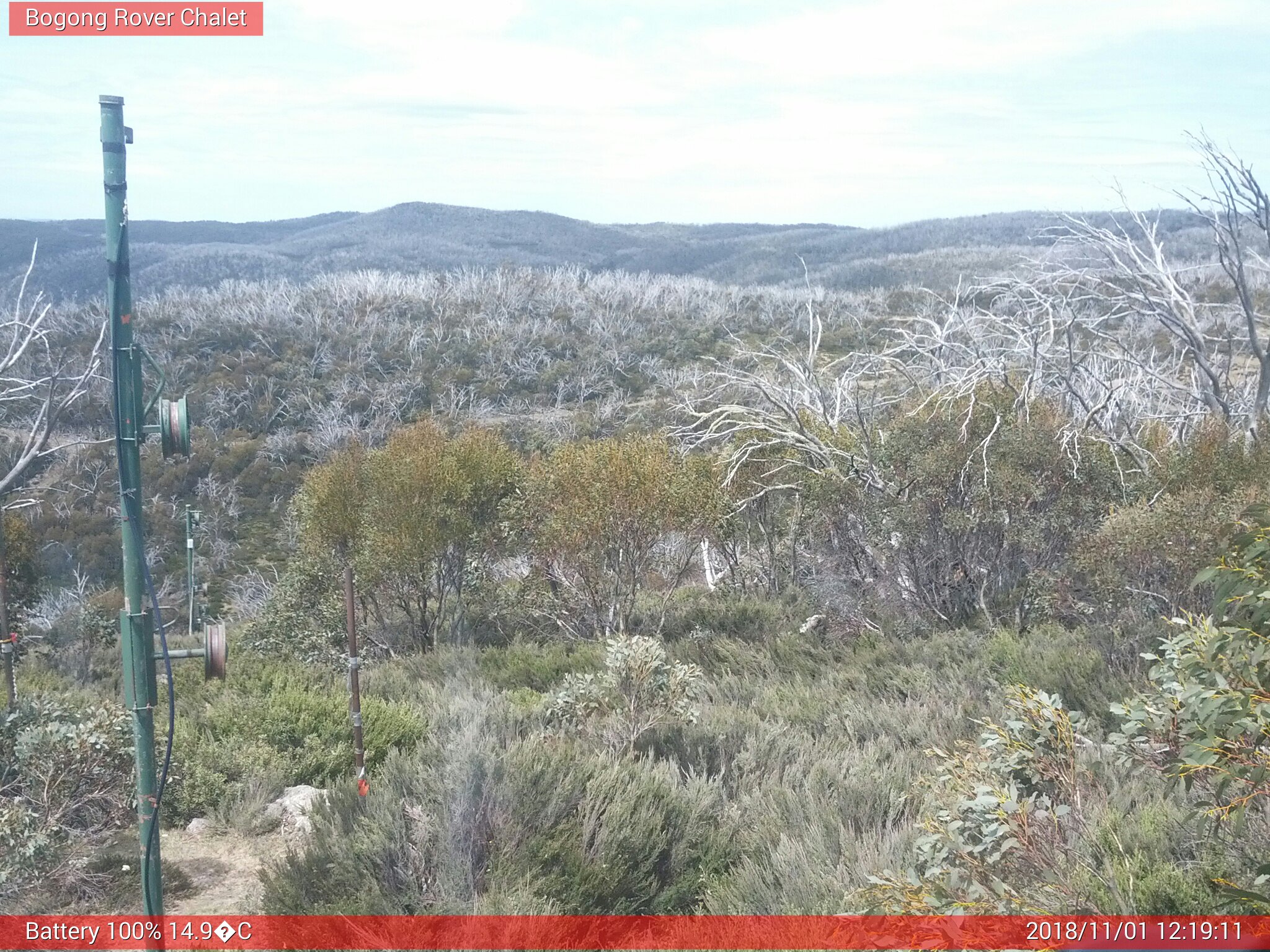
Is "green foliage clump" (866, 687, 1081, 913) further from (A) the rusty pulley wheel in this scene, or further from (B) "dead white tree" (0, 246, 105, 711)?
(B) "dead white tree" (0, 246, 105, 711)

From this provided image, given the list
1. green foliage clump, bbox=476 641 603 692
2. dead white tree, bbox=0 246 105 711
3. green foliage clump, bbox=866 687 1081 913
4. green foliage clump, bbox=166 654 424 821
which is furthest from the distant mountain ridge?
green foliage clump, bbox=866 687 1081 913

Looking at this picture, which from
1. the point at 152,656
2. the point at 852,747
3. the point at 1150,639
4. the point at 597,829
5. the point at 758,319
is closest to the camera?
the point at 152,656

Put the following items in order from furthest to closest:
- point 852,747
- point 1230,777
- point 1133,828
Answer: point 852,747, point 1133,828, point 1230,777

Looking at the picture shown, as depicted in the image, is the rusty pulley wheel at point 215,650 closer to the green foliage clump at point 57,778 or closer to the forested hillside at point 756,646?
the forested hillside at point 756,646

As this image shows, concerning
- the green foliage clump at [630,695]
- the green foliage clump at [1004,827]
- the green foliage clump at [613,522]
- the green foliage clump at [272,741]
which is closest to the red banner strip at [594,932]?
the green foliage clump at [1004,827]

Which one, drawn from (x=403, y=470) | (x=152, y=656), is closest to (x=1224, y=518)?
(x=152, y=656)

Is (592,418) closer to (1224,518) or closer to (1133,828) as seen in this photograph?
(1224,518)
